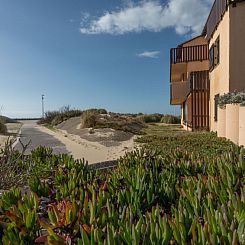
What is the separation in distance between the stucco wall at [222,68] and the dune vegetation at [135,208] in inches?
402

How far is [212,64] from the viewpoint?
18234 millimetres

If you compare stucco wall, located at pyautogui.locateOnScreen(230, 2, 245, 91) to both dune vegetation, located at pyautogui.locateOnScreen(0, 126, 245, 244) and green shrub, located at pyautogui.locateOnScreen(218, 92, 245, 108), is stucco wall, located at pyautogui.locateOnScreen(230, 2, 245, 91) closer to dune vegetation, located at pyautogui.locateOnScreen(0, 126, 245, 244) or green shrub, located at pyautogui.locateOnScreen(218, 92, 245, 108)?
green shrub, located at pyautogui.locateOnScreen(218, 92, 245, 108)

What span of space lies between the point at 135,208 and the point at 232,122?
10499mm

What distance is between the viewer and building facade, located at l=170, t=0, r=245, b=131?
13891 mm

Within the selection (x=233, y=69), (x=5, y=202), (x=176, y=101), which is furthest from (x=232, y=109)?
(x=176, y=101)

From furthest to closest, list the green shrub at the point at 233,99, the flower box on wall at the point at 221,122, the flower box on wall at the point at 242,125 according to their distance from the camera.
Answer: the flower box on wall at the point at 221,122, the green shrub at the point at 233,99, the flower box on wall at the point at 242,125

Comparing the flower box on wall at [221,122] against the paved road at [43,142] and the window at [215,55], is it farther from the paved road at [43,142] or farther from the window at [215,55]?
the paved road at [43,142]

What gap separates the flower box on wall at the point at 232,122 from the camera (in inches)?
474

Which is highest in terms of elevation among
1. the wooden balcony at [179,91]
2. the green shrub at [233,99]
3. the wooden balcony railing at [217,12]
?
the wooden balcony railing at [217,12]

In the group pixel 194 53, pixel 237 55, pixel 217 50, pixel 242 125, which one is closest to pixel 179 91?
pixel 194 53

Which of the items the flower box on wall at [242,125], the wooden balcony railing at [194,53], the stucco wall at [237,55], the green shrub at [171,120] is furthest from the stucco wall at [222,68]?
the green shrub at [171,120]

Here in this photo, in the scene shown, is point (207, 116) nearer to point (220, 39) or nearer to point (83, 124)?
point (220, 39)

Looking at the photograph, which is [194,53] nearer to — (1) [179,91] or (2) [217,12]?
(1) [179,91]

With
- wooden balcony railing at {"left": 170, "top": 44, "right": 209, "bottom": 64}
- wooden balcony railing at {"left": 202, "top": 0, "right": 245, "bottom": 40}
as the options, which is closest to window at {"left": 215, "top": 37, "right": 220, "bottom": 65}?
wooden balcony railing at {"left": 202, "top": 0, "right": 245, "bottom": 40}
